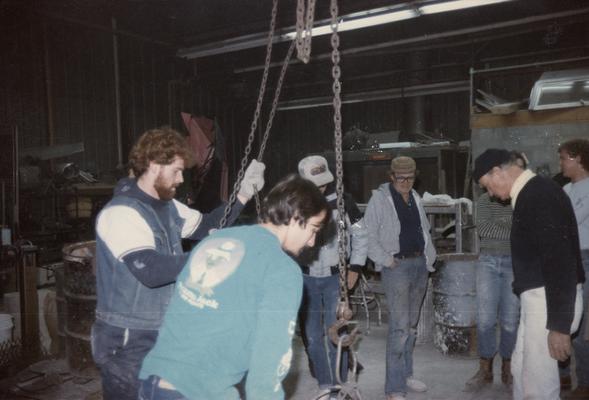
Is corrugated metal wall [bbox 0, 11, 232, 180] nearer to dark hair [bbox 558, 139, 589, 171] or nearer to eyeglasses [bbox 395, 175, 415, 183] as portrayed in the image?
eyeglasses [bbox 395, 175, 415, 183]

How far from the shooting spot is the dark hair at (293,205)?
180 centimetres

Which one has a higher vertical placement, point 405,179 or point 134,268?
point 405,179

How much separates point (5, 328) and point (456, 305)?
4.88 metres

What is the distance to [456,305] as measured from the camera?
5.25 metres

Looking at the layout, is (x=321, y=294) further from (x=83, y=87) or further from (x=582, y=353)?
(x=83, y=87)

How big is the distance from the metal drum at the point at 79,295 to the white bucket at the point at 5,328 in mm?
888

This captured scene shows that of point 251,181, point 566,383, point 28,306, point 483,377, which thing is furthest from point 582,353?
point 28,306

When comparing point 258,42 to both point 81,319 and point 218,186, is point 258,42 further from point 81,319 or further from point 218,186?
point 81,319

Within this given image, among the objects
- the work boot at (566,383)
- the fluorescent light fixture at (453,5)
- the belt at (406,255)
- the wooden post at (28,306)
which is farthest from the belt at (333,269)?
the fluorescent light fixture at (453,5)

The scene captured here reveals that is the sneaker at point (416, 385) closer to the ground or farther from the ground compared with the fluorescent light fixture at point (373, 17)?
closer to the ground

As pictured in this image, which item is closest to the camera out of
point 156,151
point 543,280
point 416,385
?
point 156,151

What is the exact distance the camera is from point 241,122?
1292cm

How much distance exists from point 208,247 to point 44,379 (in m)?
4.30

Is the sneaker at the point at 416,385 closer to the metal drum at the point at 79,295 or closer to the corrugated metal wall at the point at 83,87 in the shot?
the metal drum at the point at 79,295
